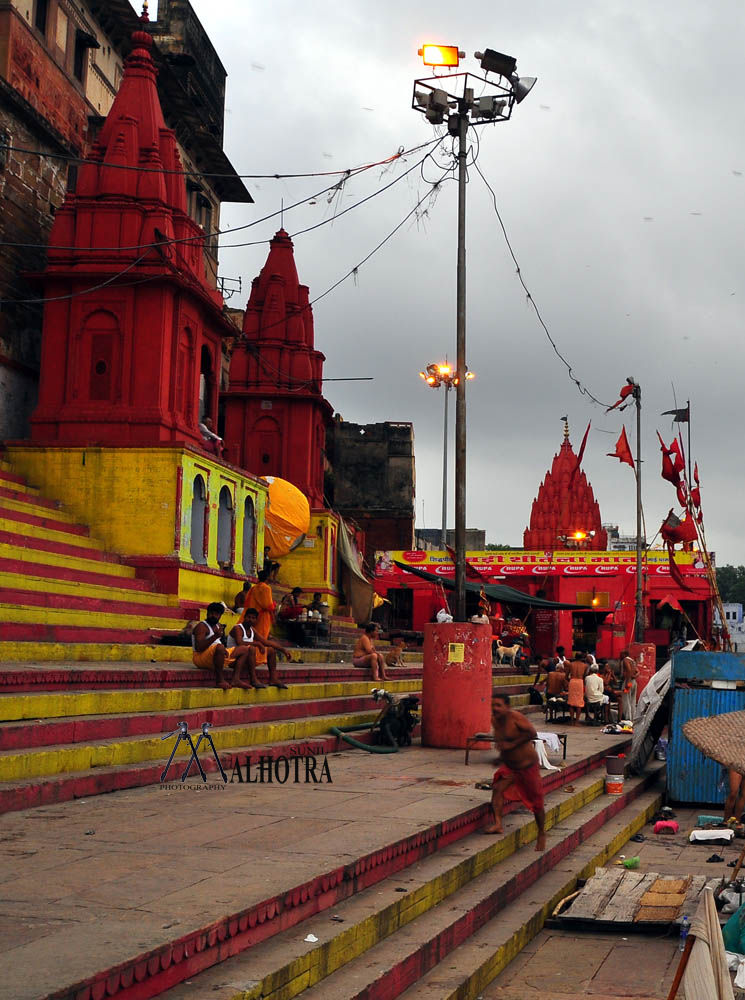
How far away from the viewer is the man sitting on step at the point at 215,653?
10727 mm

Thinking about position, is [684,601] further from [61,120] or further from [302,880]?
[302,880]

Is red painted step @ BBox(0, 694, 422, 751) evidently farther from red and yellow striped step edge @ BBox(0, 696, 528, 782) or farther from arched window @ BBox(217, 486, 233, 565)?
arched window @ BBox(217, 486, 233, 565)

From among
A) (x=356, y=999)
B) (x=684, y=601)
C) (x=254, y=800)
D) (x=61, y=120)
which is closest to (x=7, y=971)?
(x=356, y=999)

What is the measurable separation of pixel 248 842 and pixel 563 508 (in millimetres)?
73754

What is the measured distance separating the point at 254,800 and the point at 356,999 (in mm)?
3150

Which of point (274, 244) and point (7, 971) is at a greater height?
point (274, 244)

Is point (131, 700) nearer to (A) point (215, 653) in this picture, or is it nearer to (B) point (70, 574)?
(A) point (215, 653)

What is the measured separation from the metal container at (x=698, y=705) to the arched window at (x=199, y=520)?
7.75 metres

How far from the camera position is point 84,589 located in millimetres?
13141

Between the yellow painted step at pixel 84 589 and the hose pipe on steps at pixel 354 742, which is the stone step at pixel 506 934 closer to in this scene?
the hose pipe on steps at pixel 354 742

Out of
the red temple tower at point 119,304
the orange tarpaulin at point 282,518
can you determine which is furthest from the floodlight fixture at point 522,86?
the orange tarpaulin at point 282,518

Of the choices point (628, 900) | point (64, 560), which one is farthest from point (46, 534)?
point (628, 900)

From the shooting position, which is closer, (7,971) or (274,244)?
(7,971)

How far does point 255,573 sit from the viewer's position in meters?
19.7
